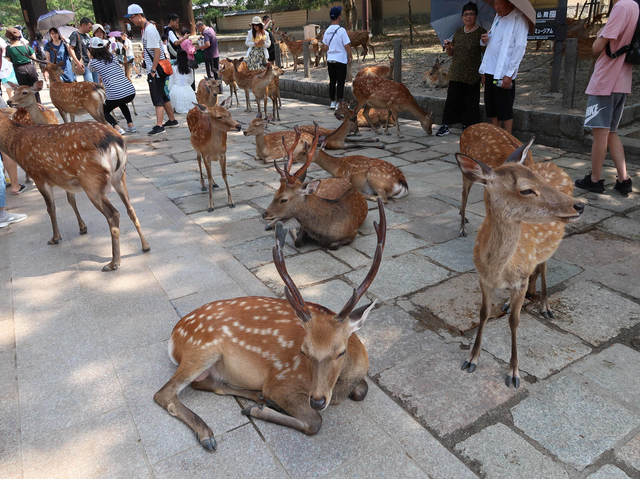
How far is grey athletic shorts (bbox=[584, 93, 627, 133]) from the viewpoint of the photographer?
14.8ft

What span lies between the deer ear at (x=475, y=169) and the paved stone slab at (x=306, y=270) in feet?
5.35

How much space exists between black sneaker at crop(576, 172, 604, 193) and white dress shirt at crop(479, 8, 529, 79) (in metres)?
1.57

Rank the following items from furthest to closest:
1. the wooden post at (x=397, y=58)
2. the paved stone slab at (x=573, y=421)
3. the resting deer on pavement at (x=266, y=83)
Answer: the wooden post at (x=397, y=58) < the resting deer on pavement at (x=266, y=83) < the paved stone slab at (x=573, y=421)

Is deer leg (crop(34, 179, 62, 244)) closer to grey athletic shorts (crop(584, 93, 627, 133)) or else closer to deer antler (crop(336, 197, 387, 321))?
deer antler (crop(336, 197, 387, 321))

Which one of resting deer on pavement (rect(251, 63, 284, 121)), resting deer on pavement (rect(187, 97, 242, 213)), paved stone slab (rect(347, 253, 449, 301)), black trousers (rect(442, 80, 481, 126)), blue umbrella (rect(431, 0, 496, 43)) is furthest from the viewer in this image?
resting deer on pavement (rect(251, 63, 284, 121))

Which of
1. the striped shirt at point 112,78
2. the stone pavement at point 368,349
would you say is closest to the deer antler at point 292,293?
the stone pavement at point 368,349

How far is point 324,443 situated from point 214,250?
2.36m

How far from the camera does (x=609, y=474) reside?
A: 6.09 feet

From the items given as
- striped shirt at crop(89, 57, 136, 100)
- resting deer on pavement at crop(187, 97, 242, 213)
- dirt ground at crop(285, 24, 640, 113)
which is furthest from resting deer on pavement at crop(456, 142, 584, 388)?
striped shirt at crop(89, 57, 136, 100)

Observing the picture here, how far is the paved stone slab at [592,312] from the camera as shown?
274 centimetres

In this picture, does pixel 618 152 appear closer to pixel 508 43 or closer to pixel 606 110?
pixel 606 110

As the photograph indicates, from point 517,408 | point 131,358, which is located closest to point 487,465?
point 517,408

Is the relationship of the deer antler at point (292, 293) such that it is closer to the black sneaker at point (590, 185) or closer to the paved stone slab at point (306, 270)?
the paved stone slab at point (306, 270)

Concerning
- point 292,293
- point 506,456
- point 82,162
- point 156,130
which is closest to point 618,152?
point 506,456
